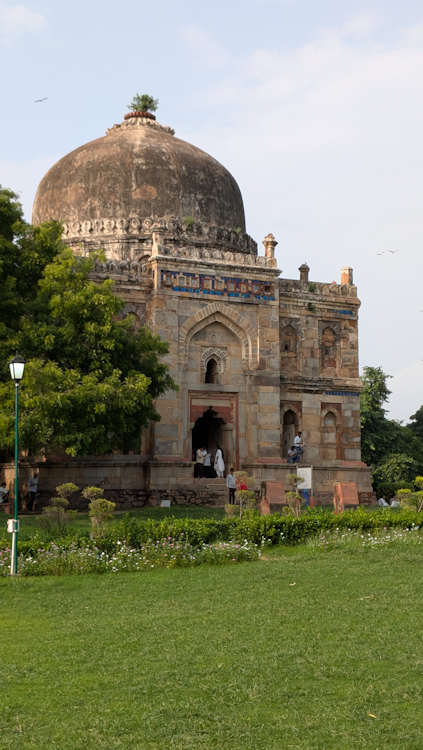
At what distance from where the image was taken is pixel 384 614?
7.73m

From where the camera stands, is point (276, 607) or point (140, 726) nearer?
point (140, 726)

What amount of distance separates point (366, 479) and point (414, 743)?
786 inches

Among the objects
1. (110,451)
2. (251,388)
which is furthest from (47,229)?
(251,388)

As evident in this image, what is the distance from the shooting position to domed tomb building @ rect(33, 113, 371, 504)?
22438mm

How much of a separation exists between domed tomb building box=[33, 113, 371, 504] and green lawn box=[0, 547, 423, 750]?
12.4m

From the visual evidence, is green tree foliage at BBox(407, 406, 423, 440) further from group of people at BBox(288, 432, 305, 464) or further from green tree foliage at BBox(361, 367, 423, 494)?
group of people at BBox(288, 432, 305, 464)

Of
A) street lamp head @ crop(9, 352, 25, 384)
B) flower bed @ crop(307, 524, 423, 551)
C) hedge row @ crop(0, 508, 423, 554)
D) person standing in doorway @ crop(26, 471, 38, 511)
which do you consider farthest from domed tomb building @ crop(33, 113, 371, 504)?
street lamp head @ crop(9, 352, 25, 384)

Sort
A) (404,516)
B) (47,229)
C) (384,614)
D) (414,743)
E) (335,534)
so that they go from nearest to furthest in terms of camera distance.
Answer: (414,743), (384,614), (335,534), (404,516), (47,229)

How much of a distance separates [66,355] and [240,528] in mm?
7046

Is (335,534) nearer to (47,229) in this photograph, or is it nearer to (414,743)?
(414,743)

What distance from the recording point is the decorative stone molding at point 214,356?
23183mm

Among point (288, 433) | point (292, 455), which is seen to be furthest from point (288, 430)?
point (292, 455)

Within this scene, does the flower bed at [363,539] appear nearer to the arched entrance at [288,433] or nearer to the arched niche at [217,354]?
the arched niche at [217,354]

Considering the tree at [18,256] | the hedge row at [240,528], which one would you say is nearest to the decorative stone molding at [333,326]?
the tree at [18,256]
